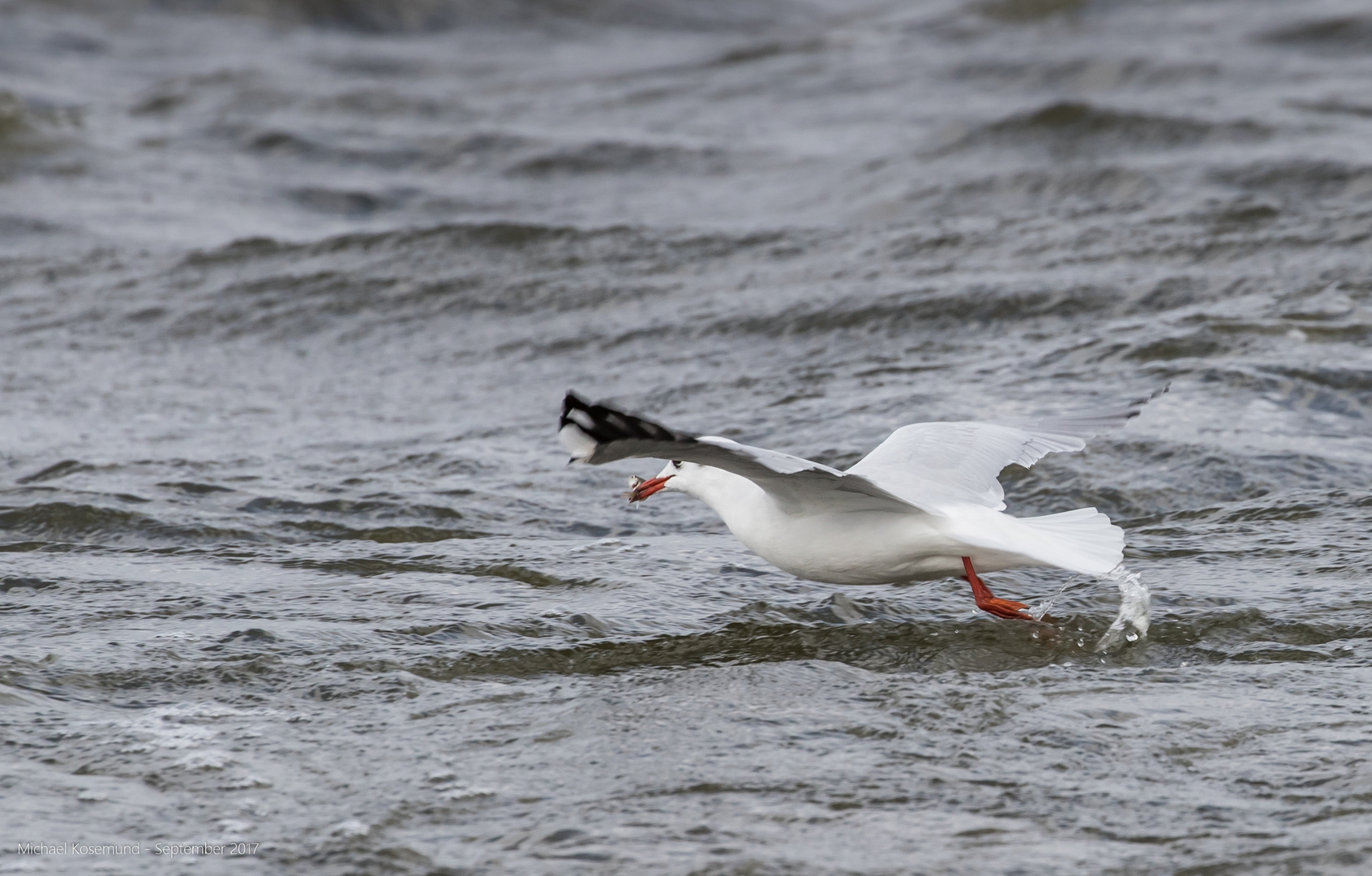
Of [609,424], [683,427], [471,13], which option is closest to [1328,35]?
[683,427]

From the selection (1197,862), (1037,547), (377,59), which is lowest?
(1197,862)

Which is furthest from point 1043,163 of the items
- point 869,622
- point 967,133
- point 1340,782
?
point 1340,782

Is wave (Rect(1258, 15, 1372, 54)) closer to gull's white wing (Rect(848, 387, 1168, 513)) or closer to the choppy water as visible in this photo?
the choppy water

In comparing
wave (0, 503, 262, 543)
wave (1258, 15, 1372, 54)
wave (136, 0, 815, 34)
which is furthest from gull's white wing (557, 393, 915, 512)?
wave (136, 0, 815, 34)

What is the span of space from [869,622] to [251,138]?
11.0 m

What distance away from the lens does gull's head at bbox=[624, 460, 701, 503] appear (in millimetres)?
5004

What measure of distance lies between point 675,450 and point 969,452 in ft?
5.21

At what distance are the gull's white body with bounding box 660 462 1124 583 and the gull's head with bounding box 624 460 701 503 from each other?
0.75 feet

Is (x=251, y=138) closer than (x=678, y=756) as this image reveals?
No

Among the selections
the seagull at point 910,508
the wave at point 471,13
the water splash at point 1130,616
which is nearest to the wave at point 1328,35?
the wave at point 471,13

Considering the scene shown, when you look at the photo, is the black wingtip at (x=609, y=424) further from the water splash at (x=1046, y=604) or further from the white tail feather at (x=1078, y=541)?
the water splash at (x=1046, y=604)

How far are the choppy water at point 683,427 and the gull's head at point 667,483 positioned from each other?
290 mm

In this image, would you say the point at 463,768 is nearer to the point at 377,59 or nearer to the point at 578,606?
the point at 578,606

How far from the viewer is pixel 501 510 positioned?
241 inches
